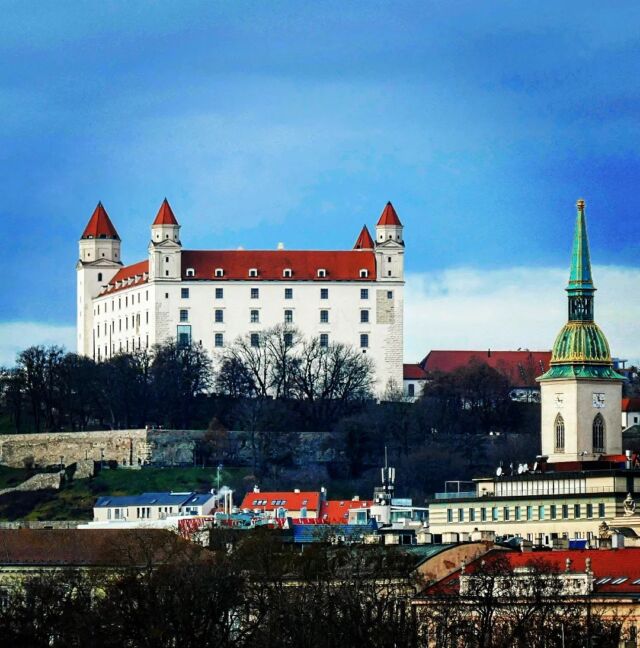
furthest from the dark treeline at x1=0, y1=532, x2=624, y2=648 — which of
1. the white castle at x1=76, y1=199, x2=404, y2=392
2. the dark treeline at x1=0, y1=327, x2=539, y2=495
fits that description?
the white castle at x1=76, y1=199, x2=404, y2=392

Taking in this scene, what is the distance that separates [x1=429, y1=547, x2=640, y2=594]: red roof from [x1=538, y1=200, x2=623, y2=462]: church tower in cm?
3266

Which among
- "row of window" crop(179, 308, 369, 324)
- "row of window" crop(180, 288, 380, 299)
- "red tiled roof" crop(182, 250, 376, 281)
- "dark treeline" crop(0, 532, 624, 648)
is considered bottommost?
"dark treeline" crop(0, 532, 624, 648)

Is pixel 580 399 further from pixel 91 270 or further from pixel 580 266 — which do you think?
pixel 91 270

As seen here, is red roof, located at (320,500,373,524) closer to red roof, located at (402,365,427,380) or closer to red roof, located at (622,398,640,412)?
red roof, located at (622,398,640,412)

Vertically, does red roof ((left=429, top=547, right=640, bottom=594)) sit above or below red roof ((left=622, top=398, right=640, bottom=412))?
below

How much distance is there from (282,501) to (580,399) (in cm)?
2302

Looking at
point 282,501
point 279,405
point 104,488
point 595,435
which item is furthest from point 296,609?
point 279,405

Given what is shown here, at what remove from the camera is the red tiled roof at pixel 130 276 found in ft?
622

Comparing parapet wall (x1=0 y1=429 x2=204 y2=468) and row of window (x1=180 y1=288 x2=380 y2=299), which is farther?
row of window (x1=180 y1=288 x2=380 y2=299)

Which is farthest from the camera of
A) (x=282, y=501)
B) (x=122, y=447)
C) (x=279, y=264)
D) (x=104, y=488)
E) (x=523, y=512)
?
(x=279, y=264)

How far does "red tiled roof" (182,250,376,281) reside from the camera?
620 feet

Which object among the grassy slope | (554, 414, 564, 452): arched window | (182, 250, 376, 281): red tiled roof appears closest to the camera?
(554, 414, 564, 452): arched window

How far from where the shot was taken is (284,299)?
189250mm

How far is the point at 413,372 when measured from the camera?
192 metres
